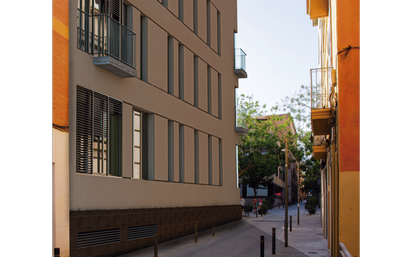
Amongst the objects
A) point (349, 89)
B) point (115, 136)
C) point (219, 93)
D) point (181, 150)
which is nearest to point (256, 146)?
point (219, 93)

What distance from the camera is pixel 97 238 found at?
14.8 m

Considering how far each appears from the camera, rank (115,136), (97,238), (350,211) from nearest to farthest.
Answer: (350,211), (97,238), (115,136)

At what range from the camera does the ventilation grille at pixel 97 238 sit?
45.9 ft

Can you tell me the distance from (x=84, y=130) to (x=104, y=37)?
3585 mm

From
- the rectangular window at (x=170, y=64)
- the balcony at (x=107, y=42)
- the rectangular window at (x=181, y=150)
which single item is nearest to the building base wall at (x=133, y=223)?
the rectangular window at (x=181, y=150)

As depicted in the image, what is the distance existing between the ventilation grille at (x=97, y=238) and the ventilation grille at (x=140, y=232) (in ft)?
2.89

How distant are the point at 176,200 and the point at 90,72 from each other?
8592mm

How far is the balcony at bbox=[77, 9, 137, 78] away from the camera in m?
15.2

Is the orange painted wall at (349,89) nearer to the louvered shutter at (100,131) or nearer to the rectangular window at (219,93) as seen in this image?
the louvered shutter at (100,131)

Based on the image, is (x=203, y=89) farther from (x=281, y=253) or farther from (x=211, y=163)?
(x=281, y=253)

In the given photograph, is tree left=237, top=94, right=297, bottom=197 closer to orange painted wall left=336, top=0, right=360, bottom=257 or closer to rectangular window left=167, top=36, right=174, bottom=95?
rectangular window left=167, top=36, right=174, bottom=95

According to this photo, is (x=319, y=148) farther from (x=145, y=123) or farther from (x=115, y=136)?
(x=115, y=136)
